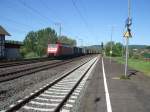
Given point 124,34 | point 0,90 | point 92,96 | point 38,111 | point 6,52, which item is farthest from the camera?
point 6,52

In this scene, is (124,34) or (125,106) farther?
(124,34)

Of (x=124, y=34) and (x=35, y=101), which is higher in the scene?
(x=124, y=34)

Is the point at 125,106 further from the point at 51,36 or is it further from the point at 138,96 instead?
the point at 51,36

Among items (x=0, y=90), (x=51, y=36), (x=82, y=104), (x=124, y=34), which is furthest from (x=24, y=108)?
(x=51, y=36)

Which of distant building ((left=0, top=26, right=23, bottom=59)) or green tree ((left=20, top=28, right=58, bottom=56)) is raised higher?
green tree ((left=20, top=28, right=58, bottom=56))

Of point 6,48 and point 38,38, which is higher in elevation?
point 38,38

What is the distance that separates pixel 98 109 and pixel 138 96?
368 cm

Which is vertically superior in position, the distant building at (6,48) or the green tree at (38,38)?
the green tree at (38,38)

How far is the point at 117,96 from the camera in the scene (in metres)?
12.6

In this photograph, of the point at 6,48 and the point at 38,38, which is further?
the point at 38,38

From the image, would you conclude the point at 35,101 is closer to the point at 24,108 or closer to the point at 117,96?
the point at 24,108

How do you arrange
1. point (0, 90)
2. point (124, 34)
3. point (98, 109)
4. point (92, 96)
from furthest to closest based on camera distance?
point (124, 34), point (0, 90), point (92, 96), point (98, 109)

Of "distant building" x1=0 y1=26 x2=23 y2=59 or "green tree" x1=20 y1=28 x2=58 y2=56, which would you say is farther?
"green tree" x1=20 y1=28 x2=58 y2=56

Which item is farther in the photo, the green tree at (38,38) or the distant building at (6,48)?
the green tree at (38,38)
